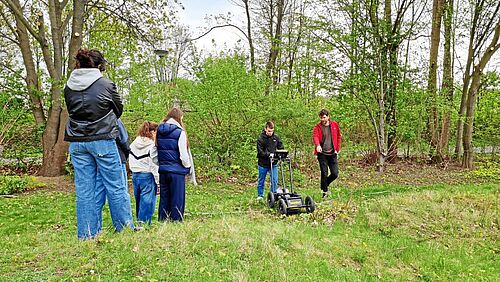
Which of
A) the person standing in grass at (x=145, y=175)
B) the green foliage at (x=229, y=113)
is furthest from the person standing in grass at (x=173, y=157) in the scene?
the green foliage at (x=229, y=113)

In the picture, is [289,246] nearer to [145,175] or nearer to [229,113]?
[145,175]

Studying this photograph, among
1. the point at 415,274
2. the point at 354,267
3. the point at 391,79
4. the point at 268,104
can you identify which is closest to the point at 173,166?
the point at 354,267

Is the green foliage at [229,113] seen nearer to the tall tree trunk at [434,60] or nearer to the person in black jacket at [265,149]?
the person in black jacket at [265,149]

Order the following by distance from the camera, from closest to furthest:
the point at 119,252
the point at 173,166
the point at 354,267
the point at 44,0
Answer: the point at 119,252 → the point at 354,267 → the point at 173,166 → the point at 44,0

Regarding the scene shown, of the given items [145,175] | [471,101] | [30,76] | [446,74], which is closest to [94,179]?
[145,175]

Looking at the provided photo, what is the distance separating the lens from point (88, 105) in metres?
3.95

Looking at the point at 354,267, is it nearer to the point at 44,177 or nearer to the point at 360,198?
the point at 360,198

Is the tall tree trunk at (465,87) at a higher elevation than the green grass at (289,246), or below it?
higher

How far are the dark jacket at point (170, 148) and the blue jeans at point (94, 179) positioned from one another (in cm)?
92

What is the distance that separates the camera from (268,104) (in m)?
11.2

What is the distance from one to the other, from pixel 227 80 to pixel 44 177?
527cm

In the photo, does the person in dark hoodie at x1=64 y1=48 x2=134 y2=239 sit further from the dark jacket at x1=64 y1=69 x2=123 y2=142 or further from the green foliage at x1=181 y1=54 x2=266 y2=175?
the green foliage at x1=181 y1=54 x2=266 y2=175

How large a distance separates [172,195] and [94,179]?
121 cm

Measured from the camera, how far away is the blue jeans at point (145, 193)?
5523 mm
